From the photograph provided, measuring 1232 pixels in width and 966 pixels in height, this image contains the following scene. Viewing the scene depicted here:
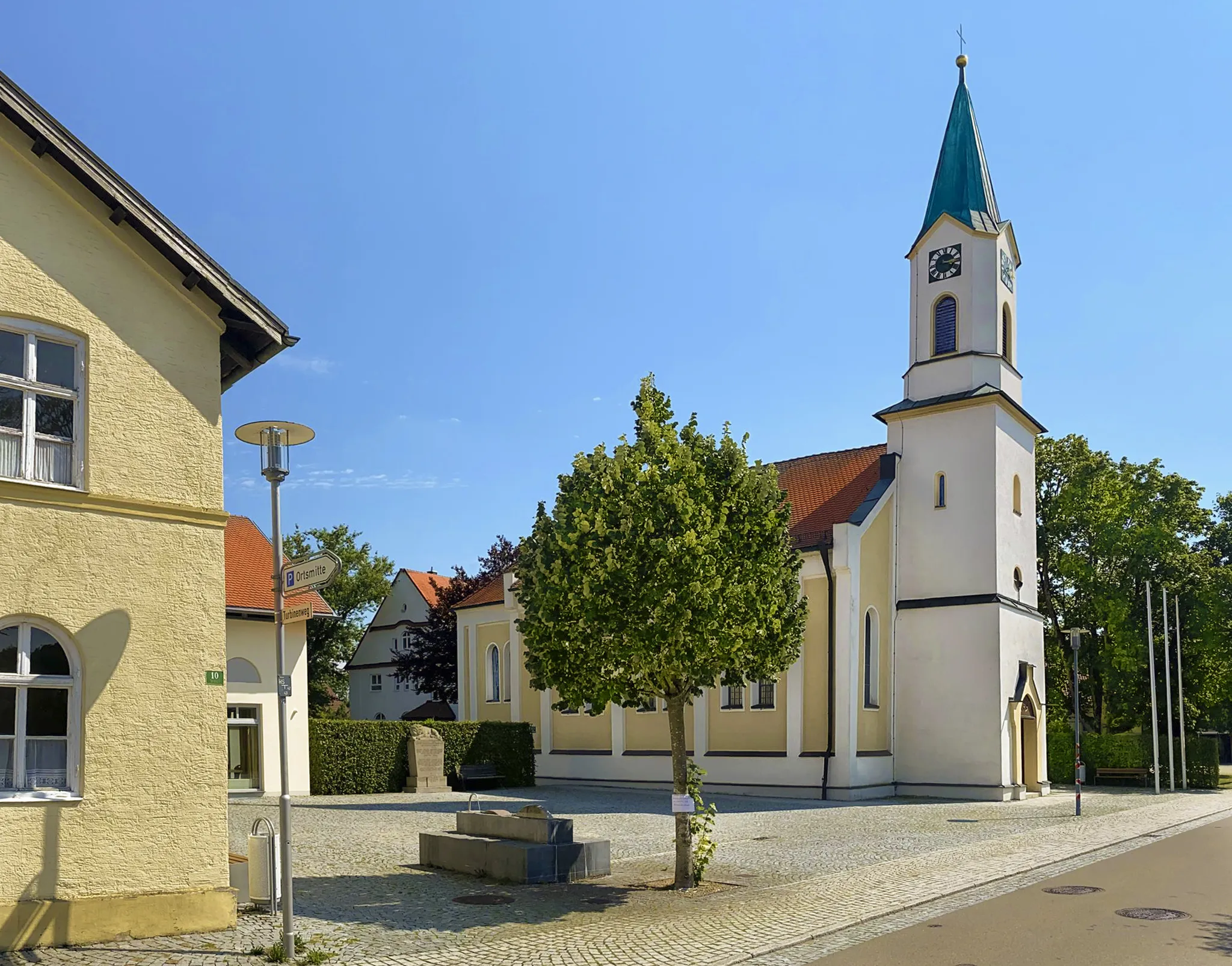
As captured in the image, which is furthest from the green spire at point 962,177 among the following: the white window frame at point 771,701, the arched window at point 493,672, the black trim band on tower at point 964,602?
the arched window at point 493,672

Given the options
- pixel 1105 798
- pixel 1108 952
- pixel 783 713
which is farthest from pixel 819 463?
pixel 1108 952

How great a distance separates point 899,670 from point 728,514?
1954cm

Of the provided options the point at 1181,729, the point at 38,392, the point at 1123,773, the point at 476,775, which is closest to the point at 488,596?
the point at 476,775

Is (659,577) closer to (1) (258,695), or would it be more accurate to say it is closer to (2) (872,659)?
(1) (258,695)

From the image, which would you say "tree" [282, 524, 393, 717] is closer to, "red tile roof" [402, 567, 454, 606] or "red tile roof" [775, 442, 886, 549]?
"red tile roof" [402, 567, 454, 606]

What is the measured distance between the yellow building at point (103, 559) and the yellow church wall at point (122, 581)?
0.02 meters

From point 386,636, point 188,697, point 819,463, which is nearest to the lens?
point 188,697

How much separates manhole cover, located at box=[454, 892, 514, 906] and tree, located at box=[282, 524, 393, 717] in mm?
47395

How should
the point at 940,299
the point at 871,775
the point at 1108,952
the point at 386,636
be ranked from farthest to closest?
the point at 386,636 → the point at 940,299 → the point at 871,775 → the point at 1108,952

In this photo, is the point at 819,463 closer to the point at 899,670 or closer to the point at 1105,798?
the point at 899,670

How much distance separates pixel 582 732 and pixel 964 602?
1279cm

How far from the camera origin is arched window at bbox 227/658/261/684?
28828mm

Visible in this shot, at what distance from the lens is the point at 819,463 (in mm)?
37406

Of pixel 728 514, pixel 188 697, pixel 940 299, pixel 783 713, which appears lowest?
pixel 783 713
